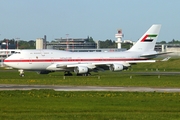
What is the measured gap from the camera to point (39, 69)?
80.9m

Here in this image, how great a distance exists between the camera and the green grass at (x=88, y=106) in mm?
27484

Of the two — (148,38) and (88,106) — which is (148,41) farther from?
(88,106)

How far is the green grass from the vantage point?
2748cm

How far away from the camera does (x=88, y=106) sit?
3244 cm

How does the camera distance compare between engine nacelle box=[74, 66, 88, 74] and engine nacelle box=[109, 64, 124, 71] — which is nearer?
engine nacelle box=[74, 66, 88, 74]

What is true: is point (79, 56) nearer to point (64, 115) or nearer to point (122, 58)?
point (122, 58)

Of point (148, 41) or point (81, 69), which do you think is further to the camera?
point (148, 41)

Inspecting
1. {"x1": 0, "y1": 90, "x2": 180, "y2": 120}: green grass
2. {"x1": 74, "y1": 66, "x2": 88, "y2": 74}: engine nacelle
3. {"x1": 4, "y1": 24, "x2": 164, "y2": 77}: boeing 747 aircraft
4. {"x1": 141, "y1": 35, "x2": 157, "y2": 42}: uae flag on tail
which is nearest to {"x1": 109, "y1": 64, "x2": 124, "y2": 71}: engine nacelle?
{"x1": 4, "y1": 24, "x2": 164, "y2": 77}: boeing 747 aircraft

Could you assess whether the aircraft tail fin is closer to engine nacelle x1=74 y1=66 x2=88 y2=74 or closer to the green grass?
engine nacelle x1=74 y1=66 x2=88 y2=74

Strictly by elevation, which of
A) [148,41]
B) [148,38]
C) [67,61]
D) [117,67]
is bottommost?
[117,67]

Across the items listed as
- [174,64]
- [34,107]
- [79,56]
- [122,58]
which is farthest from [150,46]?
[34,107]

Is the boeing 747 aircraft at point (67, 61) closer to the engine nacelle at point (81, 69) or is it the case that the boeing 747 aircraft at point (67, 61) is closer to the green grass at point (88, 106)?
the engine nacelle at point (81, 69)

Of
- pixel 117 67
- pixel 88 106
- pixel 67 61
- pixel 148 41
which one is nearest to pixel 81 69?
pixel 67 61

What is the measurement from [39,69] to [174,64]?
47.7 m
